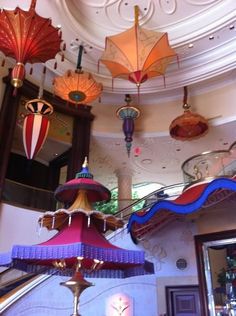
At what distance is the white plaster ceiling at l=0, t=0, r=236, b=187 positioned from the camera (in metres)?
8.82

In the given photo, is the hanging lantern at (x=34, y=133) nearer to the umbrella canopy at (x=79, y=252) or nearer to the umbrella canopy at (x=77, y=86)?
the umbrella canopy at (x=77, y=86)

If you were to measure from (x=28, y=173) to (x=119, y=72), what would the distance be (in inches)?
190

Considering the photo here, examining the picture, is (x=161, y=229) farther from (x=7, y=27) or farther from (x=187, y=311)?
(x=7, y=27)

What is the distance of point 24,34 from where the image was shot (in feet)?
22.0

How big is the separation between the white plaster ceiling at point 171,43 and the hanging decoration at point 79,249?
6.13 meters

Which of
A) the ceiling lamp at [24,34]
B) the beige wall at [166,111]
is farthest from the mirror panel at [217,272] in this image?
the ceiling lamp at [24,34]

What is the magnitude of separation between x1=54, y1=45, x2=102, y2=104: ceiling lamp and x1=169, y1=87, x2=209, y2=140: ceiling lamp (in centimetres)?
244

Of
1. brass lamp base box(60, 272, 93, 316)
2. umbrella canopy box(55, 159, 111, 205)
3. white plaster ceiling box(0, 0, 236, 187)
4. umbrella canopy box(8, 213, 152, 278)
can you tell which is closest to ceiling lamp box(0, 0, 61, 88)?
white plaster ceiling box(0, 0, 236, 187)

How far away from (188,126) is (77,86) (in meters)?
3.29

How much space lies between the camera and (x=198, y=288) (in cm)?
644

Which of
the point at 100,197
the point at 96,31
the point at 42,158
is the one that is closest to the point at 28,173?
the point at 42,158

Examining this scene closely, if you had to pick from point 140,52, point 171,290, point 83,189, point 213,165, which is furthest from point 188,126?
point 83,189

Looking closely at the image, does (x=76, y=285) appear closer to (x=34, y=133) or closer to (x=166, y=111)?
(x=34, y=133)

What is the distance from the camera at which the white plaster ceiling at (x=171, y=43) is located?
882 centimetres
